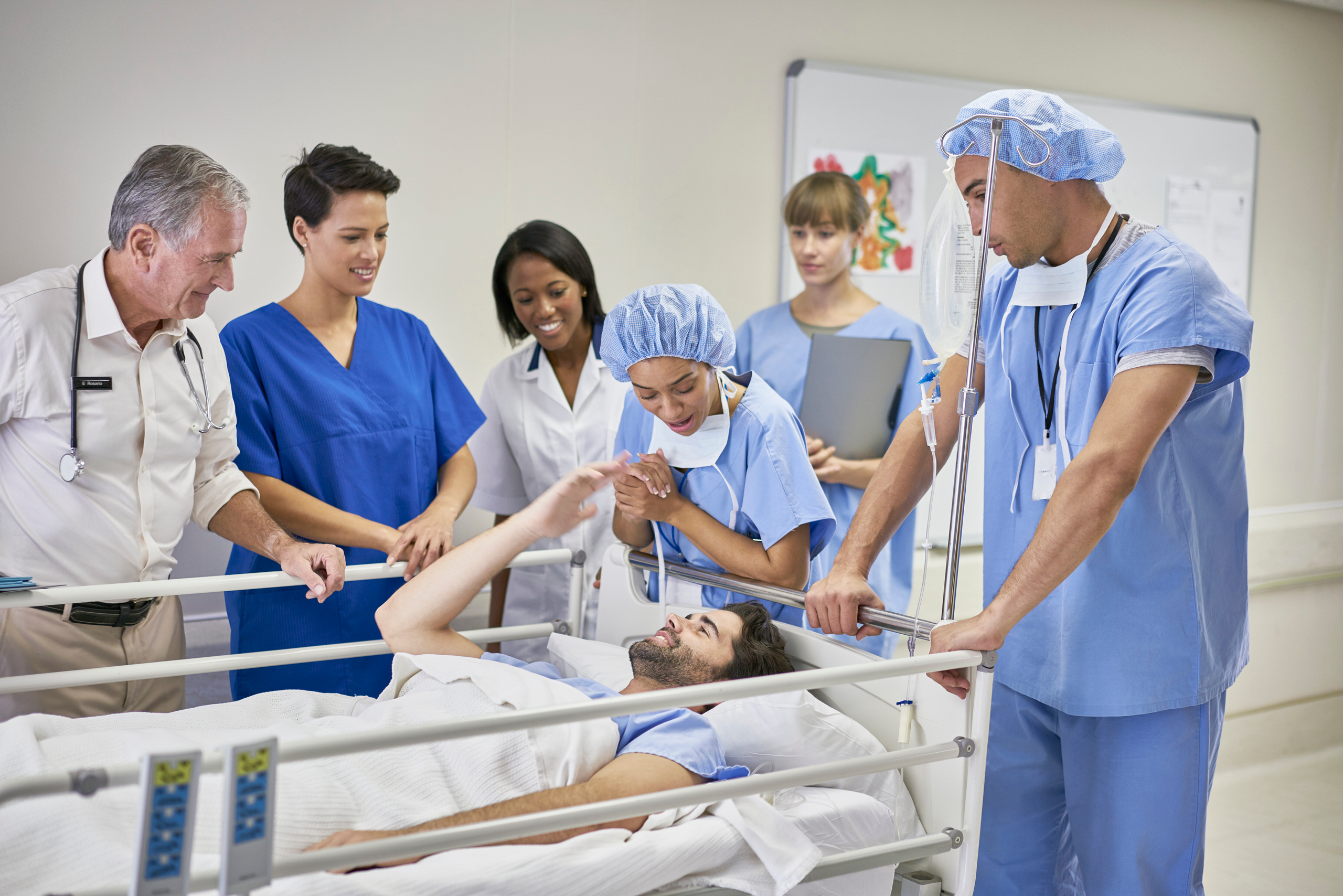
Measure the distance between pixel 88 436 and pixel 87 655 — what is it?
39cm

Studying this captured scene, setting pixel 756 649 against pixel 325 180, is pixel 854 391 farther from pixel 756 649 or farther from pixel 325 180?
pixel 325 180

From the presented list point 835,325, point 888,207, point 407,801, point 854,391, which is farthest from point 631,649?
point 888,207

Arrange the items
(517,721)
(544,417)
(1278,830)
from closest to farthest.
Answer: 1. (517,721)
2. (544,417)
3. (1278,830)

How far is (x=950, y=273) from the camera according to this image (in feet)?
4.83

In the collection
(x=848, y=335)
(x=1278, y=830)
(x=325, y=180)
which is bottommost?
(x=1278, y=830)

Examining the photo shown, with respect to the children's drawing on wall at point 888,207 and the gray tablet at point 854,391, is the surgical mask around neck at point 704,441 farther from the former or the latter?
the children's drawing on wall at point 888,207

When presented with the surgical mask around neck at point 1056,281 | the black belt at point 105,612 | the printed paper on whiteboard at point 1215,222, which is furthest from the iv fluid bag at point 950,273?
the printed paper on whiteboard at point 1215,222

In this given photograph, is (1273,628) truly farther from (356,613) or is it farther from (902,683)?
(356,613)

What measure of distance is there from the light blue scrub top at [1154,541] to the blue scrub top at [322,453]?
4.37 ft

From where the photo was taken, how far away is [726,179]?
3.10 m

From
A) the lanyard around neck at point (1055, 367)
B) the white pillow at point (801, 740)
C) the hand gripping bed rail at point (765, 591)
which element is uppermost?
the lanyard around neck at point (1055, 367)

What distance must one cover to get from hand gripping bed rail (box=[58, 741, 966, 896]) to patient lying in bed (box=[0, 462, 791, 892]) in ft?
0.51

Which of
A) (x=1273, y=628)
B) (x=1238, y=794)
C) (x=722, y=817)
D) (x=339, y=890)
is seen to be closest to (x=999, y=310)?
(x=722, y=817)

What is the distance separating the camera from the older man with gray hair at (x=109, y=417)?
169 cm
